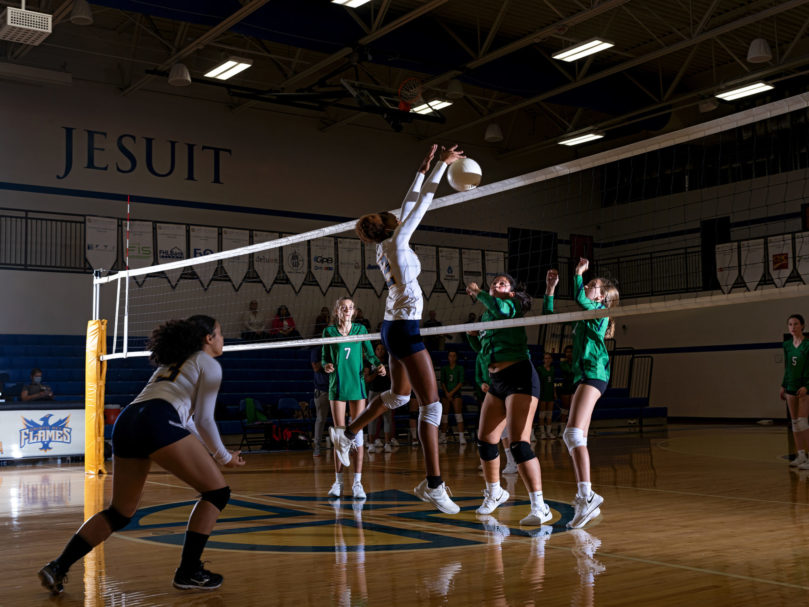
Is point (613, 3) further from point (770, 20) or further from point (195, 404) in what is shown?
point (195, 404)

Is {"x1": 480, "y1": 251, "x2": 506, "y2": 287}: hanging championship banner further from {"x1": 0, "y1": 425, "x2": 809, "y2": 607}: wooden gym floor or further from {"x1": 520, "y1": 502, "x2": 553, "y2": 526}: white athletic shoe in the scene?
{"x1": 520, "y1": 502, "x2": 553, "y2": 526}: white athletic shoe

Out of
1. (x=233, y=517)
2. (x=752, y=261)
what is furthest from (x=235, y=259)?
(x=233, y=517)

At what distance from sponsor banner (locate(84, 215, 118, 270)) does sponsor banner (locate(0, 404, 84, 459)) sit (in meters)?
5.32

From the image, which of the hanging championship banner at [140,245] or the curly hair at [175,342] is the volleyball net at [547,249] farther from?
the curly hair at [175,342]

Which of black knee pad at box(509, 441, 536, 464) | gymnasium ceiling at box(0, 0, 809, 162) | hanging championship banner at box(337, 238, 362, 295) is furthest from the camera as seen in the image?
hanging championship banner at box(337, 238, 362, 295)

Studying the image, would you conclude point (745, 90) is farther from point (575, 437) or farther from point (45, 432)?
point (45, 432)

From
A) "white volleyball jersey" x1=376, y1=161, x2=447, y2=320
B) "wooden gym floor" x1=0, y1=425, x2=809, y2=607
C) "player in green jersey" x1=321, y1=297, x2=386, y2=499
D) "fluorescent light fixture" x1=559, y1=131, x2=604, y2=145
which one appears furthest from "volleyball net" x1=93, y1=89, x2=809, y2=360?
"white volleyball jersey" x1=376, y1=161, x2=447, y2=320

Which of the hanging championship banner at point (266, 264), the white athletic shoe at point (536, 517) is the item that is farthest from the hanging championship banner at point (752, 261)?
the white athletic shoe at point (536, 517)

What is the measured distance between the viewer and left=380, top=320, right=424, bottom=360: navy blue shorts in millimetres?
4941

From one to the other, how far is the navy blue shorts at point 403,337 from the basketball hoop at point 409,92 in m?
10.5

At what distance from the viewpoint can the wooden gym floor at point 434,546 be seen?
358cm

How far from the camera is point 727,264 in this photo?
18.9 metres

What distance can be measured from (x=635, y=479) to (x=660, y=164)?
14.6m

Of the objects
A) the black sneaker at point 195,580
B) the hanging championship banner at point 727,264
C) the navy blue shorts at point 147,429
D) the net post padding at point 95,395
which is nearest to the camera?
the navy blue shorts at point 147,429
